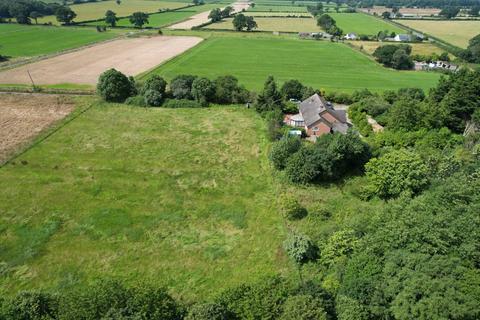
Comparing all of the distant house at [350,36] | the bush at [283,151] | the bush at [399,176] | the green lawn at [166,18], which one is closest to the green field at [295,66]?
the distant house at [350,36]

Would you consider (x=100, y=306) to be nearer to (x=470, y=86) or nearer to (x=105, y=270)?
(x=105, y=270)

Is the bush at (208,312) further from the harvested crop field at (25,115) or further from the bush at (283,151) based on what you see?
the harvested crop field at (25,115)

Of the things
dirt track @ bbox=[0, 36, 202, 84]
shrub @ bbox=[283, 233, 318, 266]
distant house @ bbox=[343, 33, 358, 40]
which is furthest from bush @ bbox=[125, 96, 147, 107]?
distant house @ bbox=[343, 33, 358, 40]

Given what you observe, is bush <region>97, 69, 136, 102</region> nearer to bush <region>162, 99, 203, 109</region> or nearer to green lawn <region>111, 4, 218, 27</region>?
bush <region>162, 99, 203, 109</region>

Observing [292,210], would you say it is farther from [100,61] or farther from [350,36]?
[350,36]

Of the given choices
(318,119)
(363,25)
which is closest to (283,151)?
(318,119)

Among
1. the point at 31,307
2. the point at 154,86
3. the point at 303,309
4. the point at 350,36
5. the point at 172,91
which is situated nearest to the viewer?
the point at 303,309

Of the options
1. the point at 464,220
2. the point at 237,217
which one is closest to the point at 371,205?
the point at 464,220
